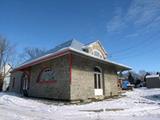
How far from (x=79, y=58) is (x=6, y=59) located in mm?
31051

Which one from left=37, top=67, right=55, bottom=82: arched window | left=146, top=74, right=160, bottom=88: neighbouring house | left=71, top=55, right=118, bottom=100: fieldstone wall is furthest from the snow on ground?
left=146, top=74, right=160, bottom=88: neighbouring house

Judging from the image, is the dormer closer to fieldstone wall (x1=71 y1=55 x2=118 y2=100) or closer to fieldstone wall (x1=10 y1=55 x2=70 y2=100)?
fieldstone wall (x1=71 y1=55 x2=118 y2=100)

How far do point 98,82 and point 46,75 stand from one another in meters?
4.83

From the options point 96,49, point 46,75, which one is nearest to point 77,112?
point 46,75

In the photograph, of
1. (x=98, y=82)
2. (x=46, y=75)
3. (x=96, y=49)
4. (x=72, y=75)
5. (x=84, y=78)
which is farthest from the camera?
(x=96, y=49)

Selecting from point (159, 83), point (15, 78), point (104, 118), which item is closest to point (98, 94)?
point (104, 118)

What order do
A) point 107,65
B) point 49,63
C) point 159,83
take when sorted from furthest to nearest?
→ point 159,83, point 107,65, point 49,63

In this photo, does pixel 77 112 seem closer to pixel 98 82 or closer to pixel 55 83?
pixel 55 83

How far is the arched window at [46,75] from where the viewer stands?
14.5 metres

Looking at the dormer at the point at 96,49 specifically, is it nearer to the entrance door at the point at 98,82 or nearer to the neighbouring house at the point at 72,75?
the neighbouring house at the point at 72,75

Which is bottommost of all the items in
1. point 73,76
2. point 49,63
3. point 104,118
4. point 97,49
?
point 104,118

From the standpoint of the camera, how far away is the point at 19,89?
73.7 ft

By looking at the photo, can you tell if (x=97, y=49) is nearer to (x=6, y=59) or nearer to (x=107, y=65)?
(x=107, y=65)

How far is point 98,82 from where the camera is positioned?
15961 mm
